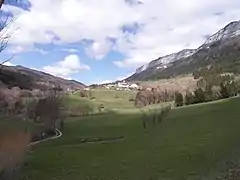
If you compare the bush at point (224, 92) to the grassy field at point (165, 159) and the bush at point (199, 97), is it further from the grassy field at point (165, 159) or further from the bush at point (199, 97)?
the grassy field at point (165, 159)

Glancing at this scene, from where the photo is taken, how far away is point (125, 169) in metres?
35.3

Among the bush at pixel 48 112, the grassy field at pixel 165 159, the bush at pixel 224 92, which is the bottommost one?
the grassy field at pixel 165 159

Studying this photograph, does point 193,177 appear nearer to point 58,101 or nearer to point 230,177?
point 230,177

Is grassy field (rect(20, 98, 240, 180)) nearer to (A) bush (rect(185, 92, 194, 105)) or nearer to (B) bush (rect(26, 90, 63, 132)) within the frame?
(B) bush (rect(26, 90, 63, 132))

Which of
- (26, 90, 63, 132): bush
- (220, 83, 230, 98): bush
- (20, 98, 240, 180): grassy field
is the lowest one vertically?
(20, 98, 240, 180): grassy field

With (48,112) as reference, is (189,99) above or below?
above

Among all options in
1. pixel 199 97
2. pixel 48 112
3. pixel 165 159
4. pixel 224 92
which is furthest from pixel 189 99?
pixel 165 159

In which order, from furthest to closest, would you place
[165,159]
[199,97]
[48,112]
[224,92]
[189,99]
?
[189,99]
[199,97]
[224,92]
[48,112]
[165,159]

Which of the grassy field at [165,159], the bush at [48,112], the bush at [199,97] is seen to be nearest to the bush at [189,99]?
the bush at [199,97]

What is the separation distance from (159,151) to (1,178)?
1335 inches

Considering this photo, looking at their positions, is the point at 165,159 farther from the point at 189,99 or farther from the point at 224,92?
the point at 189,99

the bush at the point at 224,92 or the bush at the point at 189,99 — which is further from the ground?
the bush at the point at 224,92

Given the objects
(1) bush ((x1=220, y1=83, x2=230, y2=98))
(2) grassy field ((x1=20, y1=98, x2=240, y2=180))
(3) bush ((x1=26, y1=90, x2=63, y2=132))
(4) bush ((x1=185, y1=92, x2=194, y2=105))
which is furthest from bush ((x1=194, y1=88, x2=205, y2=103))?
(2) grassy field ((x1=20, y1=98, x2=240, y2=180))

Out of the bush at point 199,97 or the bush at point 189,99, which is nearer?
the bush at point 199,97
